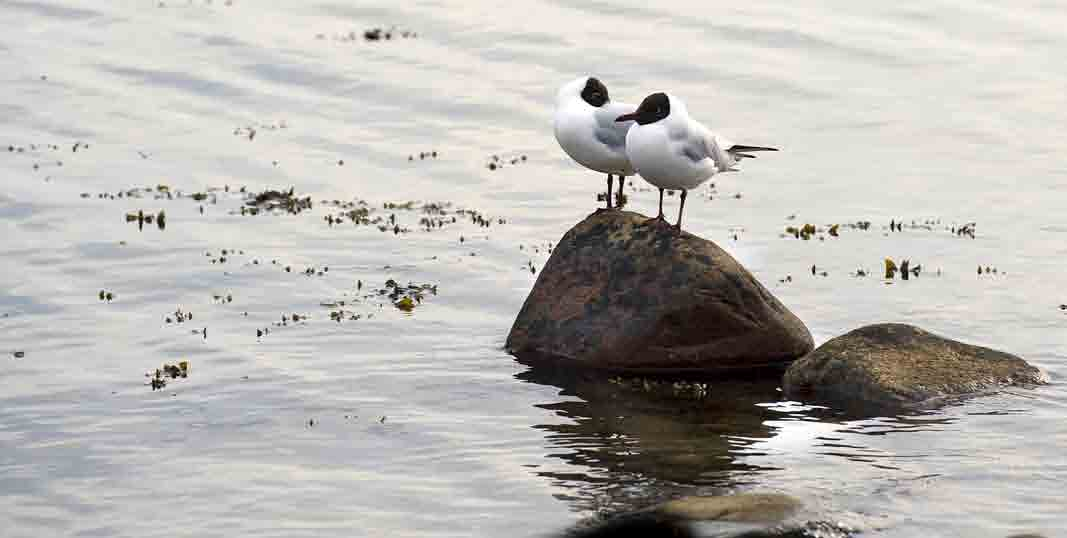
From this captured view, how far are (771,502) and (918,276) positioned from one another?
902cm

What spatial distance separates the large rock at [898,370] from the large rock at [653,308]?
32.6 inches

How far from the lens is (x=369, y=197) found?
2569 cm

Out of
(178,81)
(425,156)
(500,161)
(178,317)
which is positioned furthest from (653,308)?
(178,81)

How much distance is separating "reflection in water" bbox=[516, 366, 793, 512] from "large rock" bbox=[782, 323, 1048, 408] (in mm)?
525

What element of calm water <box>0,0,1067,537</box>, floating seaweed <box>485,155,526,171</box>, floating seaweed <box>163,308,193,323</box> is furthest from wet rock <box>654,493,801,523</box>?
floating seaweed <box>485,155,526,171</box>

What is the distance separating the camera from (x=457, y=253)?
23.0 meters

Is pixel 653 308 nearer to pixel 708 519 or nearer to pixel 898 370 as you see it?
pixel 898 370

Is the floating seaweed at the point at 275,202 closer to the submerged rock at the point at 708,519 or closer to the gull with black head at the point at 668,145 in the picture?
the gull with black head at the point at 668,145

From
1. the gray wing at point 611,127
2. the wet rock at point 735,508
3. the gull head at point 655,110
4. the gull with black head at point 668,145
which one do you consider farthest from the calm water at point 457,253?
the gull head at point 655,110

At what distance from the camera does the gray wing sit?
1823 cm

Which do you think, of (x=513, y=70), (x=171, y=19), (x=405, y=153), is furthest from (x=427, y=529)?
(x=171, y=19)

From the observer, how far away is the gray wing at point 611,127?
1823cm

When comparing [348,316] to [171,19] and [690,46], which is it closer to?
[690,46]

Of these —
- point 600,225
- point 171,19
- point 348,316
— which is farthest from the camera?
point 171,19
